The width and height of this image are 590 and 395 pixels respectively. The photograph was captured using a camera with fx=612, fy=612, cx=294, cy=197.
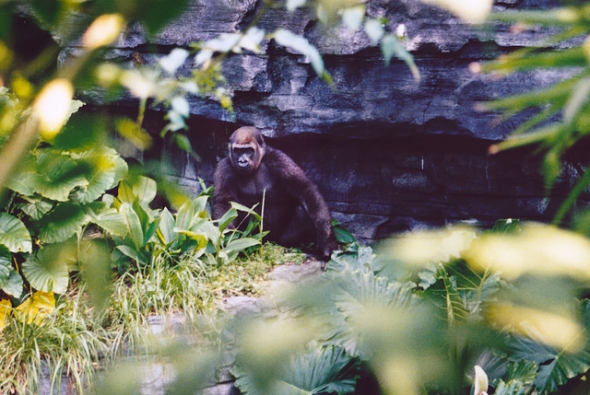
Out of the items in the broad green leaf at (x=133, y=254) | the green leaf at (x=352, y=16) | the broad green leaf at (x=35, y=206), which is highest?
the green leaf at (x=352, y=16)

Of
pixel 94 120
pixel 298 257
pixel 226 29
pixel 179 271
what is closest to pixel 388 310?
pixel 94 120

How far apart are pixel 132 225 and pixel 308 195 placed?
4.25 ft

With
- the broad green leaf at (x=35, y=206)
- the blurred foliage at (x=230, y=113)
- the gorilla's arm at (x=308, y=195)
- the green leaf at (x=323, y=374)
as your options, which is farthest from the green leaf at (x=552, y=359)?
the broad green leaf at (x=35, y=206)

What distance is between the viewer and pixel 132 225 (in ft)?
12.8

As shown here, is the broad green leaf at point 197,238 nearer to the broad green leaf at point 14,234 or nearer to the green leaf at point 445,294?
the broad green leaf at point 14,234

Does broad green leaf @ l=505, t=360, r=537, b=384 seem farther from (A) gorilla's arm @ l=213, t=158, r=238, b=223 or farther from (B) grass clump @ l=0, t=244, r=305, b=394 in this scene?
(A) gorilla's arm @ l=213, t=158, r=238, b=223

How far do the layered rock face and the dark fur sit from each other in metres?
0.33

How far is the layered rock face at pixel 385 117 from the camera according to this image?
429 cm

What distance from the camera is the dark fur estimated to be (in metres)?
4.47

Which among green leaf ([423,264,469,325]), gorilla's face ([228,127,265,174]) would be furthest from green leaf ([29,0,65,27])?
gorilla's face ([228,127,265,174])

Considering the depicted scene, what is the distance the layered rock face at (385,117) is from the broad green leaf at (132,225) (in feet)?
2.11

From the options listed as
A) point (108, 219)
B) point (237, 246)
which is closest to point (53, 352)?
point (108, 219)

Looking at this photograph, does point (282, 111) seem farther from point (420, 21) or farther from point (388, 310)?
point (388, 310)

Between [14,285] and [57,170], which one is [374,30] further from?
[14,285]
